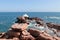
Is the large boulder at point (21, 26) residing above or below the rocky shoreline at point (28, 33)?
above

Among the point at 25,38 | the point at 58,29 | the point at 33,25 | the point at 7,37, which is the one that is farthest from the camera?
the point at 58,29

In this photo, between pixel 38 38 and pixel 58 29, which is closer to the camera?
pixel 38 38

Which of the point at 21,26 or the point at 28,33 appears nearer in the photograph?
the point at 28,33

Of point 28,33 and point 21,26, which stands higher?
point 21,26

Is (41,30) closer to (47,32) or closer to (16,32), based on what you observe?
(47,32)

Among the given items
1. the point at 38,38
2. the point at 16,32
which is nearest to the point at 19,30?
the point at 16,32

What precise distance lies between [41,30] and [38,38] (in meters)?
1.83

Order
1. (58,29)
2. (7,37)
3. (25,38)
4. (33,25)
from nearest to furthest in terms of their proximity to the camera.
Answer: (25,38)
(7,37)
(33,25)
(58,29)

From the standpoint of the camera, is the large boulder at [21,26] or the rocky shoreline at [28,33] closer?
the rocky shoreline at [28,33]

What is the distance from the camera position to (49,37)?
75.5ft

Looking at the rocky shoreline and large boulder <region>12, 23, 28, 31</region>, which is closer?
the rocky shoreline

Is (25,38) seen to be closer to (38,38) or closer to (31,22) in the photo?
(38,38)

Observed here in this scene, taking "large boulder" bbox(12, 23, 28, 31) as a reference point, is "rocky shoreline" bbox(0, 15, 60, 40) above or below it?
below

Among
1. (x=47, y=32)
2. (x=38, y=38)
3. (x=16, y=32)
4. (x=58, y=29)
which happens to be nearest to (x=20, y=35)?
(x=16, y=32)
